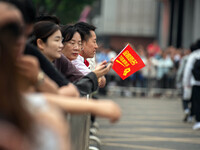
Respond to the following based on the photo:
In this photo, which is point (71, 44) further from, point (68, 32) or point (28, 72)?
point (28, 72)

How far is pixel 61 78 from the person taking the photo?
442 centimetres

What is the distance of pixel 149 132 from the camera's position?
39.2 ft

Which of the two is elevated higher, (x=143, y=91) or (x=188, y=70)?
(x=188, y=70)

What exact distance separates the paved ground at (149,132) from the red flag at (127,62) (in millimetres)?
3121

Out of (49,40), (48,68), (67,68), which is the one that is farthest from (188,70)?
(48,68)

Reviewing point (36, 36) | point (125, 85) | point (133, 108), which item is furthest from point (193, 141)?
point (125, 85)

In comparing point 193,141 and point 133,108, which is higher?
point 193,141

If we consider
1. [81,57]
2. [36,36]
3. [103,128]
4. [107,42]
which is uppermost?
[36,36]

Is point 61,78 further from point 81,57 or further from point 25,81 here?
point 81,57

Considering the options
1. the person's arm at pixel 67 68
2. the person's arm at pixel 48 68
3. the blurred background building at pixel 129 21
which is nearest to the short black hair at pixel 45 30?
the person's arm at pixel 67 68

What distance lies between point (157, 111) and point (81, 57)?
10.3 m

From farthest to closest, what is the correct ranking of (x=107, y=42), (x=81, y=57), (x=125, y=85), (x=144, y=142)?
(x=107, y=42) → (x=125, y=85) → (x=144, y=142) → (x=81, y=57)

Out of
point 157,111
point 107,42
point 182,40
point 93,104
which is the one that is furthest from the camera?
point 107,42

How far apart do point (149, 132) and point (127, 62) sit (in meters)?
5.62
